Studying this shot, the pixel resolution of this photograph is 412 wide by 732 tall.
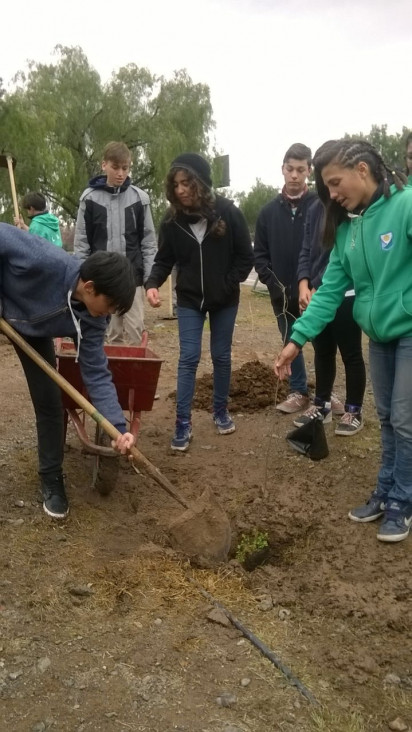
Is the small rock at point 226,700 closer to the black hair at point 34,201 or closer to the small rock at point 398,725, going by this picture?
the small rock at point 398,725

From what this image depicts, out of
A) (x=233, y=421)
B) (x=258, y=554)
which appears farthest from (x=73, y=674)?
(x=233, y=421)

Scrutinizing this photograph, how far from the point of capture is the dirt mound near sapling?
5.35m

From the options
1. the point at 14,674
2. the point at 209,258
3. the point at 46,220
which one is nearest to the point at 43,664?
the point at 14,674

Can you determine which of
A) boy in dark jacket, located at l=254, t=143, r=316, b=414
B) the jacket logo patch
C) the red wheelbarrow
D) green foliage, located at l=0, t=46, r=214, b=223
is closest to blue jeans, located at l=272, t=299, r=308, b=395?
boy in dark jacket, located at l=254, t=143, r=316, b=414

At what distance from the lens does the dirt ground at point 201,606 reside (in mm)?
2166

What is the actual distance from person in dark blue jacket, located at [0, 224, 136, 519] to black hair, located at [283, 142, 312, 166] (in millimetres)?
2002

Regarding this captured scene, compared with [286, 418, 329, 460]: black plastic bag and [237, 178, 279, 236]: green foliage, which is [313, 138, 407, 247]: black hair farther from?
[237, 178, 279, 236]: green foliage

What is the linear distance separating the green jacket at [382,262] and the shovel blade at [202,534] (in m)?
1.18

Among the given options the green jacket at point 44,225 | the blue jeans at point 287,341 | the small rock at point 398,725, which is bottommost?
the small rock at point 398,725

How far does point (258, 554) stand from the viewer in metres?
3.29

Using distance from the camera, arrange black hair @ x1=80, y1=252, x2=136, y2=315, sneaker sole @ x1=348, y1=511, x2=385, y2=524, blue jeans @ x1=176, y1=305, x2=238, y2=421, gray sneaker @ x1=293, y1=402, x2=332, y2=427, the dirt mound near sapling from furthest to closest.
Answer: the dirt mound near sapling → gray sneaker @ x1=293, y1=402, x2=332, y2=427 → blue jeans @ x1=176, y1=305, x2=238, y2=421 → sneaker sole @ x1=348, y1=511, x2=385, y2=524 → black hair @ x1=80, y1=252, x2=136, y2=315

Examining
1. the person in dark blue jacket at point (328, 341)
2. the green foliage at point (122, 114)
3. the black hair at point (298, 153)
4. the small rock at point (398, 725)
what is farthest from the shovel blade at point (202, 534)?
the green foliage at point (122, 114)

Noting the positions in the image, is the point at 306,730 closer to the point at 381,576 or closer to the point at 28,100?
the point at 381,576

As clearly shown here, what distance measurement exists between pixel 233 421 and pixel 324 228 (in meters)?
2.21
